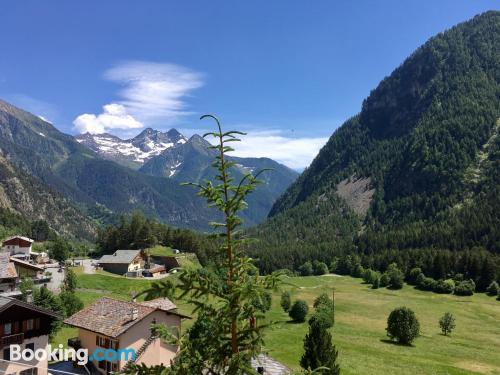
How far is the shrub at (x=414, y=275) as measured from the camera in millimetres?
139137

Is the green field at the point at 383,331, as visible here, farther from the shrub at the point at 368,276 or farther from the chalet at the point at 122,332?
the chalet at the point at 122,332

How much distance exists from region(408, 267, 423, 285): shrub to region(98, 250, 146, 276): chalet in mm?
85942

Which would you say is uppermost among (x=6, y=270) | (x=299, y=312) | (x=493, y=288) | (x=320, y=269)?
(x=6, y=270)

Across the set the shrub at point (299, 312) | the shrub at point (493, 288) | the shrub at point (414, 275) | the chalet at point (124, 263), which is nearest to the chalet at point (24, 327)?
the shrub at point (299, 312)

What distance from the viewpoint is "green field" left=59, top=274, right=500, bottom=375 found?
55.2m

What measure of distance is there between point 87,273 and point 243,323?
105 meters

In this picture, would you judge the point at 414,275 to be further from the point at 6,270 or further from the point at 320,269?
the point at 6,270

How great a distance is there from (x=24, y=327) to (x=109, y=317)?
10455 millimetres

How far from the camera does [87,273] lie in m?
108

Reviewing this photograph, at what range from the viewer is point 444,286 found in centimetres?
12788

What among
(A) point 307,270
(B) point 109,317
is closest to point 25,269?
(B) point 109,317

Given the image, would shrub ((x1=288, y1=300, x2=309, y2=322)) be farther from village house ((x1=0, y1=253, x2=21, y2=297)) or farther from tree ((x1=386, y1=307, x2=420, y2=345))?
village house ((x1=0, y1=253, x2=21, y2=297))

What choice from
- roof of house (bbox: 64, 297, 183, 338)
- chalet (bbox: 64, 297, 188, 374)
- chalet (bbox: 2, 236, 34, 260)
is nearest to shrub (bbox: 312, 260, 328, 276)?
chalet (bbox: 2, 236, 34, 260)

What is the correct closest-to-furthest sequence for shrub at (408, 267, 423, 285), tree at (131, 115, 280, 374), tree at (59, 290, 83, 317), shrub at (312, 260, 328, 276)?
tree at (131, 115, 280, 374) < tree at (59, 290, 83, 317) < shrub at (408, 267, 423, 285) < shrub at (312, 260, 328, 276)
